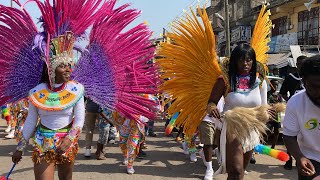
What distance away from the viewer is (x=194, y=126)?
4613 mm

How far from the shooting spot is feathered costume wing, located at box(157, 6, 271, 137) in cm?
438

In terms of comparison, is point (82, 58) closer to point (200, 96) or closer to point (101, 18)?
point (101, 18)

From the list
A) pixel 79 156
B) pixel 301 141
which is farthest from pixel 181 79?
pixel 79 156

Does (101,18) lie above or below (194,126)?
above

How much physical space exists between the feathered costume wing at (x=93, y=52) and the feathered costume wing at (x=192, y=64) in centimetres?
36

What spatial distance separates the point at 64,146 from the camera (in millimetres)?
3410

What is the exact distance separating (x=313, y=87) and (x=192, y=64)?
212 centimetres

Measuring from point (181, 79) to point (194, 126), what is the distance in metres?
0.60

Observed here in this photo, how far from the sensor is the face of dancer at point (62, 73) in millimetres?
3570

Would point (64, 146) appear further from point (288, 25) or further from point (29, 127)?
point (288, 25)

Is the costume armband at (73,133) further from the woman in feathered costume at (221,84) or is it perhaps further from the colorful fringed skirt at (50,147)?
the woman in feathered costume at (221,84)

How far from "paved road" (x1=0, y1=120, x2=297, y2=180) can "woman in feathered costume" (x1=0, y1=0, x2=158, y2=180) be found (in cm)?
178

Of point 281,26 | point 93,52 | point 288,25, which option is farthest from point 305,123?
point 281,26

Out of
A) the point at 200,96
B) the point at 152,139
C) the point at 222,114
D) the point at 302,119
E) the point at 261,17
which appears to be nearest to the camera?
the point at 302,119
